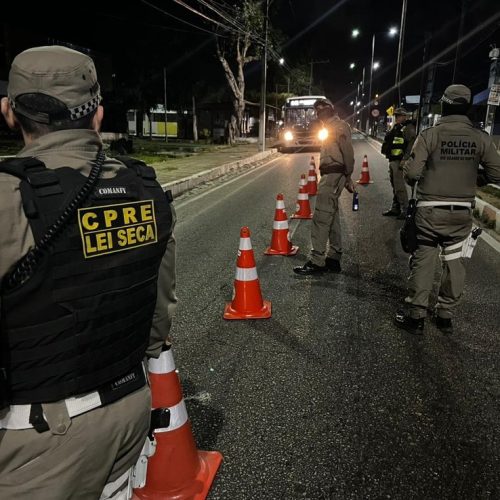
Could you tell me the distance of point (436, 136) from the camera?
380 centimetres

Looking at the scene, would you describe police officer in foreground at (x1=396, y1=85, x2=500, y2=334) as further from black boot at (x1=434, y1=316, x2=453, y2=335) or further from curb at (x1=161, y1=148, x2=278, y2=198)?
curb at (x1=161, y1=148, x2=278, y2=198)

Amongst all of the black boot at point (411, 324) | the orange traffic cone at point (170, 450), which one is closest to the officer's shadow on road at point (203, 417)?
the orange traffic cone at point (170, 450)

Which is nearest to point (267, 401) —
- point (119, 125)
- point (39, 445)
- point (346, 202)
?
point (39, 445)

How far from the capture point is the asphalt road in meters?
2.43

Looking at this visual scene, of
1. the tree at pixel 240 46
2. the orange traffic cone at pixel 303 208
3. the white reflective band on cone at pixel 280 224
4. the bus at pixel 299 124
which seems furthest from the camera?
the tree at pixel 240 46

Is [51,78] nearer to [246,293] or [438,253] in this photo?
[246,293]

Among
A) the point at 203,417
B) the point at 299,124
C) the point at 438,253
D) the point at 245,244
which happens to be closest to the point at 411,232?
the point at 438,253

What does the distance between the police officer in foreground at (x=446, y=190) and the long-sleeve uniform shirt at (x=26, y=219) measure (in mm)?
2833

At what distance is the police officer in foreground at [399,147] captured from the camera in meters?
8.20

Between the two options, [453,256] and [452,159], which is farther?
[453,256]

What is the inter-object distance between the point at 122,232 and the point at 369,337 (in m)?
3.06

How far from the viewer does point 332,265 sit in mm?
5707

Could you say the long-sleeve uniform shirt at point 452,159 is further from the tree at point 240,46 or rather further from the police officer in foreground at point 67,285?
the tree at point 240,46

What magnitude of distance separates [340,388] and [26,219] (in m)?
2.58
